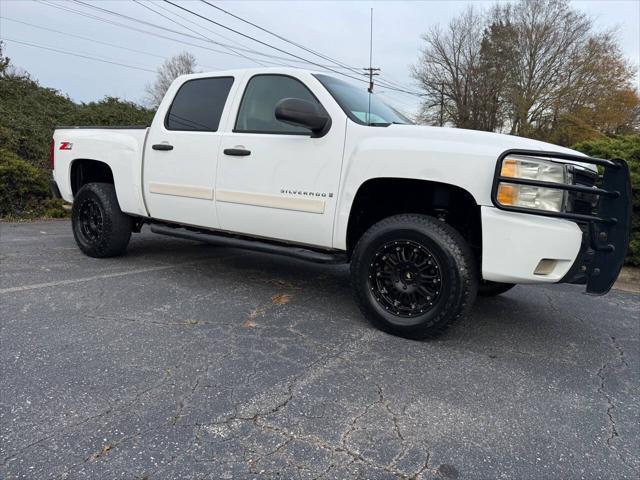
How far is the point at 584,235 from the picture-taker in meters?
2.89

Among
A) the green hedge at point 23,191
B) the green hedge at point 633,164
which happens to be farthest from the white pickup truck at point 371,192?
the green hedge at point 23,191

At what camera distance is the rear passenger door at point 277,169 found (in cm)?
349

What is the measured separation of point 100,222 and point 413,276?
368 cm

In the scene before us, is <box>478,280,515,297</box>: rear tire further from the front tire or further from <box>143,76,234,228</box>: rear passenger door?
<box>143,76,234,228</box>: rear passenger door

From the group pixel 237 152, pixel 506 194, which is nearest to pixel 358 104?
pixel 237 152

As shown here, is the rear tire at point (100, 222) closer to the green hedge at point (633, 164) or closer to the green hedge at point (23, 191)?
the green hedge at point (23, 191)

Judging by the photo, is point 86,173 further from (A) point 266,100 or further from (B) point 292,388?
(B) point 292,388

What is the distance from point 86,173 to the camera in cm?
556

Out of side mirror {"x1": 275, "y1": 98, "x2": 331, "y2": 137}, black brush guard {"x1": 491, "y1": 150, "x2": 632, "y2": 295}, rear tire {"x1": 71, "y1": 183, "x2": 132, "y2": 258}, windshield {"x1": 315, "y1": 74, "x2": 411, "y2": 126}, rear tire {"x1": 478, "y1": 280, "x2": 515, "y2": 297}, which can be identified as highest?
windshield {"x1": 315, "y1": 74, "x2": 411, "y2": 126}

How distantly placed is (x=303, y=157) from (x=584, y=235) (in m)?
2.02

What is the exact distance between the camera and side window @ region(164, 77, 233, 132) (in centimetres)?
425

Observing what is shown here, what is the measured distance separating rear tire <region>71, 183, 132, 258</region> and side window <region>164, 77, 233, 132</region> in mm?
1159

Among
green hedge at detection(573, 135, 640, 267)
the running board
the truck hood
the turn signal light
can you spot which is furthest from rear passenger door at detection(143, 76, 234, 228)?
green hedge at detection(573, 135, 640, 267)

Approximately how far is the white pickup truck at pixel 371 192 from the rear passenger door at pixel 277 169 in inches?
0.4
